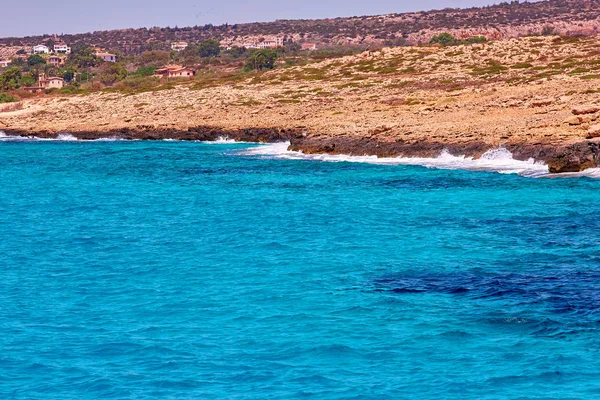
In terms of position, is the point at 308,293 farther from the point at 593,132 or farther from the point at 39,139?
the point at 39,139

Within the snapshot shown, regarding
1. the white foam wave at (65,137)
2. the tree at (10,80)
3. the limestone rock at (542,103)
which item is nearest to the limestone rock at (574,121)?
the limestone rock at (542,103)

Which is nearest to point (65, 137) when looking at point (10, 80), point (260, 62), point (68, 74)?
point (10, 80)

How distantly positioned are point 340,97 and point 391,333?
2666 inches

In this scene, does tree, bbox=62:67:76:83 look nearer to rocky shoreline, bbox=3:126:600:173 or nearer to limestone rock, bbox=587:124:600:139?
rocky shoreline, bbox=3:126:600:173

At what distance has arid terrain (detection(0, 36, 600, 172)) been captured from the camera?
53656mm

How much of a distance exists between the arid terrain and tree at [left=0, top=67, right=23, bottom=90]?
3290 centimetres

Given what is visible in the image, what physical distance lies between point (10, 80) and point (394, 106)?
89.1 meters

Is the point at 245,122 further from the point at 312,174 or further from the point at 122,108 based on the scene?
the point at 312,174

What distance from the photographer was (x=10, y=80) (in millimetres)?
145250

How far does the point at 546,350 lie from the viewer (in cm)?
1811

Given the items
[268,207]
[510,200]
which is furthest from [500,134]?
[268,207]

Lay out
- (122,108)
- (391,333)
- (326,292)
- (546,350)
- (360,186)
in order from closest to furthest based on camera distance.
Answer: (546,350) < (391,333) < (326,292) < (360,186) < (122,108)

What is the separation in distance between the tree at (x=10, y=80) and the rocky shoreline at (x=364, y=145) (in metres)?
52.7

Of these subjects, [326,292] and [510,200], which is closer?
[326,292]
